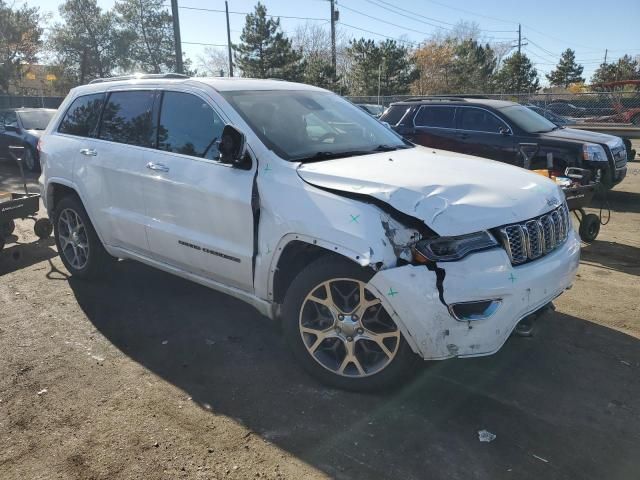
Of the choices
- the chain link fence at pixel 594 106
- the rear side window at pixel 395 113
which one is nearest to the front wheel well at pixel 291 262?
the rear side window at pixel 395 113

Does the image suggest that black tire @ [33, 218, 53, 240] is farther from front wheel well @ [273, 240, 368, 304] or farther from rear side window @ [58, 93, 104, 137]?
front wheel well @ [273, 240, 368, 304]

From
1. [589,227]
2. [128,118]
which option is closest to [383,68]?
[589,227]

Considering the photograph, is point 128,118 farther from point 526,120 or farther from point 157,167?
point 526,120

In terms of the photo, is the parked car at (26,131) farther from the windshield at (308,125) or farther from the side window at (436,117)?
the windshield at (308,125)

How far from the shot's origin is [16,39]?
4372 cm

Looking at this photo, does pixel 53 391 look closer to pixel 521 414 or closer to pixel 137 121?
pixel 137 121

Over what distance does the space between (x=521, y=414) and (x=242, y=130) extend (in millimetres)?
2487

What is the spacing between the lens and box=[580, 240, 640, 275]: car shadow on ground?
19.2ft

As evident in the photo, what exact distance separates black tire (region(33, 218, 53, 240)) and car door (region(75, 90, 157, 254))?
251cm

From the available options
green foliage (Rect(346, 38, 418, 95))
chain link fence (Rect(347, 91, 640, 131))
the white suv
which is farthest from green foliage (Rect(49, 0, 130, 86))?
the white suv

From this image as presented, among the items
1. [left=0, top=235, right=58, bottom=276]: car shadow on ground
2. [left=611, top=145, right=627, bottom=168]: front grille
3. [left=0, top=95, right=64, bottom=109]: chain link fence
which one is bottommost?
[left=0, top=235, right=58, bottom=276]: car shadow on ground

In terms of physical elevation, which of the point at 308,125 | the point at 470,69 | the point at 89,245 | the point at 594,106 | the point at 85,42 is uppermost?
the point at 85,42

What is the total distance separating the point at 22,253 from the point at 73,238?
1591 millimetres

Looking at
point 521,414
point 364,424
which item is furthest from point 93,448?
point 521,414
